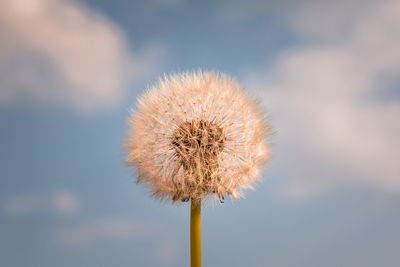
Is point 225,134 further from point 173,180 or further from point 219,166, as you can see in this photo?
point 173,180

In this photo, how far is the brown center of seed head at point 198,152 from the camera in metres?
4.38

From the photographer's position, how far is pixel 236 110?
4.74 meters

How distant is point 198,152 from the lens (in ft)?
14.5

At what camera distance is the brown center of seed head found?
4.38 m

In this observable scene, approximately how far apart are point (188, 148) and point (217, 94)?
2.75ft

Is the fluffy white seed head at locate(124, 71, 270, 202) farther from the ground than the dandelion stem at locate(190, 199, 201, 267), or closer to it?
farther from the ground

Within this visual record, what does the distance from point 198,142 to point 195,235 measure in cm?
113

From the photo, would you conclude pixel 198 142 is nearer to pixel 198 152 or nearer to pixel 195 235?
pixel 198 152

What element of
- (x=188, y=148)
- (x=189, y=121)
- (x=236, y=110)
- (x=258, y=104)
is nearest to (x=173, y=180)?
(x=188, y=148)

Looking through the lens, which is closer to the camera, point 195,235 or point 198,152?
point 195,235

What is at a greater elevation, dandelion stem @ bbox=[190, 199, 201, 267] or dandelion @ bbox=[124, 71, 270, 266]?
dandelion @ bbox=[124, 71, 270, 266]

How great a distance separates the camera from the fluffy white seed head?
4453 mm

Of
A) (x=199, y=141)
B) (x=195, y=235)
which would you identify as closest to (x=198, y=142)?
(x=199, y=141)

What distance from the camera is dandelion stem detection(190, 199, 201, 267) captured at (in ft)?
14.1
